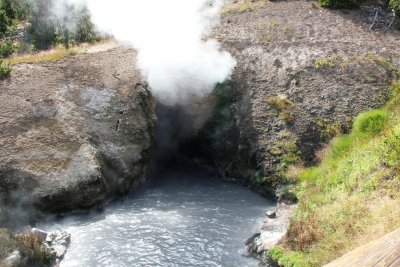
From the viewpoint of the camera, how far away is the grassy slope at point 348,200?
46.5ft

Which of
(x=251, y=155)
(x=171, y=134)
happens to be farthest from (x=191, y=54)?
(x=251, y=155)

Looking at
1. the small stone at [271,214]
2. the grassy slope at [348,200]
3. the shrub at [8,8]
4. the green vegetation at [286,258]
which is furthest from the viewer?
the shrub at [8,8]

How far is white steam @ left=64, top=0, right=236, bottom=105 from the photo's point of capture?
25562 millimetres

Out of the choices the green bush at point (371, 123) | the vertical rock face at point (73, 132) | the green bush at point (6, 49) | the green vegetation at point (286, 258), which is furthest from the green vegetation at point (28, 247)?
the green bush at point (6, 49)

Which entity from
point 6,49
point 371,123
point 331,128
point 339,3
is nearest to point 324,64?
point 331,128

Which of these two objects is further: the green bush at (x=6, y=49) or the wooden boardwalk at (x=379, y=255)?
the green bush at (x=6, y=49)

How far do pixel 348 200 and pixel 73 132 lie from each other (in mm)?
13248

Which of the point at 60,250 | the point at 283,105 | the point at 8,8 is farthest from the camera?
the point at 8,8

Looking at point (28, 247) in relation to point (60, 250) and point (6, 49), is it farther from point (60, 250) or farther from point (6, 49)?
point (6, 49)

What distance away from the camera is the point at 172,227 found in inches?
A: 762

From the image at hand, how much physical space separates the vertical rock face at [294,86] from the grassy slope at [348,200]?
282 cm

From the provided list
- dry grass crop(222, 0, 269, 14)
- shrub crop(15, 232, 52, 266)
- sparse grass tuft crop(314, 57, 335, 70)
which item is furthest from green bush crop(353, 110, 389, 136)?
shrub crop(15, 232, 52, 266)

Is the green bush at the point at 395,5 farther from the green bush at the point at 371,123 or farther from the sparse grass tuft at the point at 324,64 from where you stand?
the green bush at the point at 371,123

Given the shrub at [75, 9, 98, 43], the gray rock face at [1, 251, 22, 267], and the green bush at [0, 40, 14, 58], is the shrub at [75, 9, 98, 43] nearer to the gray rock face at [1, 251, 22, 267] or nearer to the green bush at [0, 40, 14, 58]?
the green bush at [0, 40, 14, 58]
